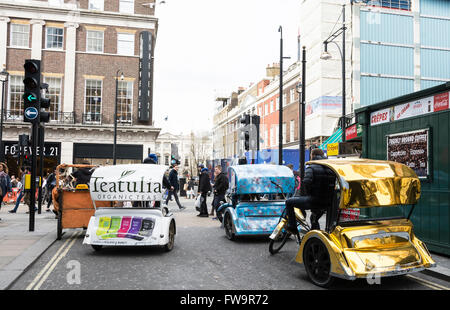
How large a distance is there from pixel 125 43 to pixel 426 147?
87.3ft

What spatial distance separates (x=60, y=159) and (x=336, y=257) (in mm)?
27150

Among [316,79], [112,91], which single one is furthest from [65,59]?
[316,79]

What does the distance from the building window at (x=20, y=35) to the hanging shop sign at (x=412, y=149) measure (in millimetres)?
28015

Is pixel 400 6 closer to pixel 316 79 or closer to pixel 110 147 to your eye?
pixel 316 79

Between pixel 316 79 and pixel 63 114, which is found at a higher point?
pixel 316 79

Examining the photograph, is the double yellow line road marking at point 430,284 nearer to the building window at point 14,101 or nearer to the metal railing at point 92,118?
the metal railing at point 92,118

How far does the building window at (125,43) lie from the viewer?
3003 cm

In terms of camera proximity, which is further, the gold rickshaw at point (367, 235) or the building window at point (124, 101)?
the building window at point (124, 101)

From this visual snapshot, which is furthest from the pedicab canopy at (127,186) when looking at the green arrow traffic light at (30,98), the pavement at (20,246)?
the green arrow traffic light at (30,98)

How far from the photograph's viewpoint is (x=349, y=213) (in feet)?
29.8

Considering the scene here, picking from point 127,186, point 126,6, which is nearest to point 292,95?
point 126,6

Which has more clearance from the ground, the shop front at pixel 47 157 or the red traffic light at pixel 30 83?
the red traffic light at pixel 30 83

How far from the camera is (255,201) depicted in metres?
8.89
